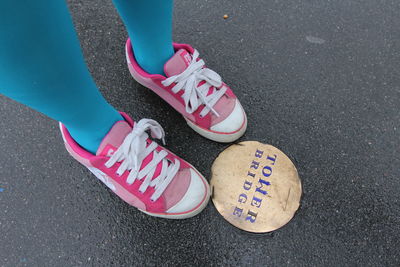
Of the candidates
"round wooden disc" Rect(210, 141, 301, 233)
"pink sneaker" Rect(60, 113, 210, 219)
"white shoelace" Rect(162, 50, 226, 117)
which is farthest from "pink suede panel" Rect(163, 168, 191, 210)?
"white shoelace" Rect(162, 50, 226, 117)

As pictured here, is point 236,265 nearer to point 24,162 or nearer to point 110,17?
point 24,162

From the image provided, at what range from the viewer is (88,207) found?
39.0 inches

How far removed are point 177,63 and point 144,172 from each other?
0.37m

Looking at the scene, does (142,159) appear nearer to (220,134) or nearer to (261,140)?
(220,134)

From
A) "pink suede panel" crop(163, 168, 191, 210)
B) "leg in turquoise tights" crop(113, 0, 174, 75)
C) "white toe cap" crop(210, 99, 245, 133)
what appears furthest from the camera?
"white toe cap" crop(210, 99, 245, 133)

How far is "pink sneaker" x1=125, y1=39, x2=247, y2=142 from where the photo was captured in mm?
993

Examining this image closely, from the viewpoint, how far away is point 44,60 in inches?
20.4

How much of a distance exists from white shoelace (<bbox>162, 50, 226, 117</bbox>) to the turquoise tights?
16cm

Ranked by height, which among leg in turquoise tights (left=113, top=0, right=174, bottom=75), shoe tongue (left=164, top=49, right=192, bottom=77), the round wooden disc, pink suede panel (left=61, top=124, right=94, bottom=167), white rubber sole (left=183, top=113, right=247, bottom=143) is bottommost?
the round wooden disc

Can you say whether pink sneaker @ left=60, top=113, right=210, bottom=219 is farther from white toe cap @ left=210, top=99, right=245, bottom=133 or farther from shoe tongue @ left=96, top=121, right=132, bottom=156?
white toe cap @ left=210, top=99, right=245, bottom=133

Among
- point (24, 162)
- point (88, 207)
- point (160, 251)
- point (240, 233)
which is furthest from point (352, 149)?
point (24, 162)

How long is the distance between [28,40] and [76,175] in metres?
0.65

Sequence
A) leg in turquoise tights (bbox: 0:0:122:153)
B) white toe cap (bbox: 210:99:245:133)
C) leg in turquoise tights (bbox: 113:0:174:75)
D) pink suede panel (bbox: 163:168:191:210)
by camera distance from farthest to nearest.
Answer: white toe cap (bbox: 210:99:245:133) → pink suede panel (bbox: 163:168:191:210) → leg in turquoise tights (bbox: 113:0:174:75) → leg in turquoise tights (bbox: 0:0:122:153)

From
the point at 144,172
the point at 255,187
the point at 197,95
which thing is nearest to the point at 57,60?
the point at 144,172
